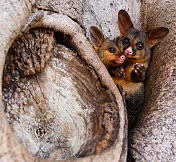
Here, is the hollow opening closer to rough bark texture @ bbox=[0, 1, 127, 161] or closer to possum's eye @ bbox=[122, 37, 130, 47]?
rough bark texture @ bbox=[0, 1, 127, 161]

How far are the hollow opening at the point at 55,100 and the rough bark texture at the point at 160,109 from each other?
14.2 inches

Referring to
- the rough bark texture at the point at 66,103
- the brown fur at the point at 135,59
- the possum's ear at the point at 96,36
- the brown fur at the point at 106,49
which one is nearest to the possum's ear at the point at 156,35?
the brown fur at the point at 135,59

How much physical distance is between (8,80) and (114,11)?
5.42ft

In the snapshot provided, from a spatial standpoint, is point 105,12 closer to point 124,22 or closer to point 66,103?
point 124,22

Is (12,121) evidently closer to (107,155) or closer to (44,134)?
(44,134)

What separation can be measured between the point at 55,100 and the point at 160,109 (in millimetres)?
814

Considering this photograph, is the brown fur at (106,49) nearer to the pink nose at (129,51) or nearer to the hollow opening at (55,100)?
the pink nose at (129,51)

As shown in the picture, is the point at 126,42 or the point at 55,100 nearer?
the point at 55,100

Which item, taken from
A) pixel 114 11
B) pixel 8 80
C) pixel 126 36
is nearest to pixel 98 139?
pixel 8 80

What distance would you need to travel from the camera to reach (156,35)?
270 cm

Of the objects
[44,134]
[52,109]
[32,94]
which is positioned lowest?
[44,134]

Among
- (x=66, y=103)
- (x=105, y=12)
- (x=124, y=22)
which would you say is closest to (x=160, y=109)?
(x=66, y=103)

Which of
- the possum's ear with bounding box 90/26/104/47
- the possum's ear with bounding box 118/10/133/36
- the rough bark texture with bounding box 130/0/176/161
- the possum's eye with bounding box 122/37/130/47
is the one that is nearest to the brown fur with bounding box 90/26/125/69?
the possum's ear with bounding box 90/26/104/47

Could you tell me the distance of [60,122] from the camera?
6.19 ft
